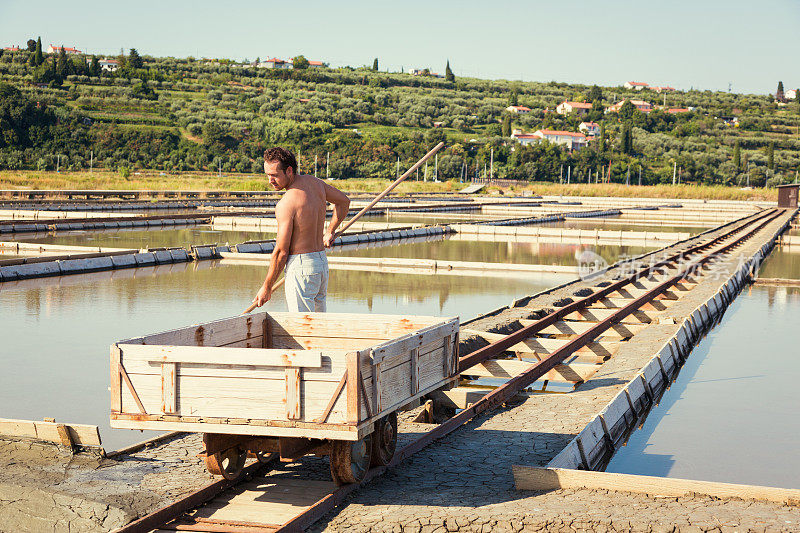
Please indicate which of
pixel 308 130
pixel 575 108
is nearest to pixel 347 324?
pixel 308 130

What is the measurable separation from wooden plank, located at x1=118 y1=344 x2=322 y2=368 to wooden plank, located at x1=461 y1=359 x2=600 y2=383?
135 inches

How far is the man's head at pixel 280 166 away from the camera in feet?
16.3

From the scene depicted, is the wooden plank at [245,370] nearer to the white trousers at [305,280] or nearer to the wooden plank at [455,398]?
the white trousers at [305,280]

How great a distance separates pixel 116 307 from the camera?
420 inches

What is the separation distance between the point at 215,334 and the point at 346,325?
2.42ft

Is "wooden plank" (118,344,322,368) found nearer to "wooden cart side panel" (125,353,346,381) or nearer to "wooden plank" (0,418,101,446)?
"wooden cart side panel" (125,353,346,381)

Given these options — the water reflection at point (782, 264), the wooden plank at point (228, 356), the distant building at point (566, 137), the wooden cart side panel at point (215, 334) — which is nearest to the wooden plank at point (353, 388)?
the wooden plank at point (228, 356)

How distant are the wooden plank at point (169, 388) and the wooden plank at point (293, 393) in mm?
484

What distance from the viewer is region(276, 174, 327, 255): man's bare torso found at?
5.05m

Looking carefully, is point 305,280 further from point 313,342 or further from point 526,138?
point 526,138

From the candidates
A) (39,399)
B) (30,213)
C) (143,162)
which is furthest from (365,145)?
(39,399)

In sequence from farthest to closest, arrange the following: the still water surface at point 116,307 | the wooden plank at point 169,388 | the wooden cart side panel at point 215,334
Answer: the still water surface at point 116,307
the wooden cart side panel at point 215,334
the wooden plank at point 169,388

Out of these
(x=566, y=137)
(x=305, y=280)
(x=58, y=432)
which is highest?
(x=566, y=137)

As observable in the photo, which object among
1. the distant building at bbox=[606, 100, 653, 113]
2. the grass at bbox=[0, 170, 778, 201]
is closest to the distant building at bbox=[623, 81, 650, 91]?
the distant building at bbox=[606, 100, 653, 113]
